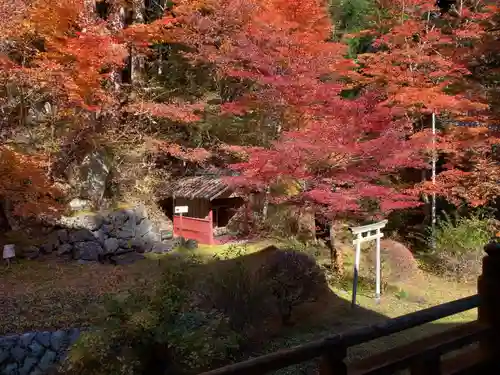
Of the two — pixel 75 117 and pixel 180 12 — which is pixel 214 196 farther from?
pixel 180 12

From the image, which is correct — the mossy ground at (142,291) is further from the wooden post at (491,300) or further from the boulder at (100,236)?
the wooden post at (491,300)

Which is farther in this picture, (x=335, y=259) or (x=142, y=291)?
(x=335, y=259)

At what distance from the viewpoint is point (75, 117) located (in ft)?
53.6

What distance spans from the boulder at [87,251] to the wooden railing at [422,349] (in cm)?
1334

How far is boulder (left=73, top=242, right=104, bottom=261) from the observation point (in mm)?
14728

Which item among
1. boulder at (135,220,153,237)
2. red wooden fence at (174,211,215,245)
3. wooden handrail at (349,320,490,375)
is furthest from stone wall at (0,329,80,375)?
red wooden fence at (174,211,215,245)

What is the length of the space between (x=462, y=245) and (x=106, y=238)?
12529 mm

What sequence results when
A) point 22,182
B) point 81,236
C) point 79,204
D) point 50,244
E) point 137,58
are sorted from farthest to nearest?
point 137,58
point 79,204
point 81,236
point 50,244
point 22,182

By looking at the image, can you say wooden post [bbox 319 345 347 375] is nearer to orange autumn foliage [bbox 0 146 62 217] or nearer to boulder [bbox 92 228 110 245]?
orange autumn foliage [bbox 0 146 62 217]

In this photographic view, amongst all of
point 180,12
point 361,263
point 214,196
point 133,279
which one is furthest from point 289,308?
point 180,12

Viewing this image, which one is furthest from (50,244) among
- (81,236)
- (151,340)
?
(151,340)

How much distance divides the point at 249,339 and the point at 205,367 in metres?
1.57

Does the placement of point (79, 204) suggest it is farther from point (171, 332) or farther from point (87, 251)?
point (171, 332)

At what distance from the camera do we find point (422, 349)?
321 centimetres
